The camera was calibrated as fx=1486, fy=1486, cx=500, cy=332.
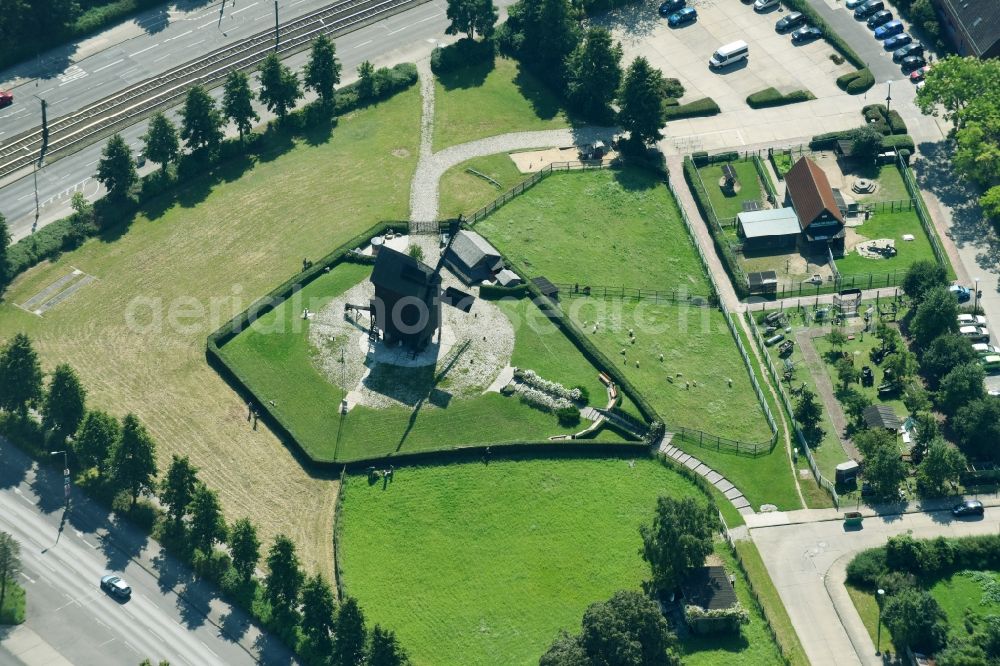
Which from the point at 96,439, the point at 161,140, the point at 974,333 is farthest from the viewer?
the point at 161,140

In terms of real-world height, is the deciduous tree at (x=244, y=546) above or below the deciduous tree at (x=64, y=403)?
below

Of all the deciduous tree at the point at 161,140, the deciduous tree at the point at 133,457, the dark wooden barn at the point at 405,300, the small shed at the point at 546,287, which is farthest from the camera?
the deciduous tree at the point at 161,140

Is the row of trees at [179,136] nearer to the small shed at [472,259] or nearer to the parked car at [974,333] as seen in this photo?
the small shed at [472,259]

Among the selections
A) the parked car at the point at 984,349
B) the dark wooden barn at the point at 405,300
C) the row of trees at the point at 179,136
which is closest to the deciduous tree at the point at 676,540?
the dark wooden barn at the point at 405,300

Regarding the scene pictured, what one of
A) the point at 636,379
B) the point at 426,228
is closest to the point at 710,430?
the point at 636,379

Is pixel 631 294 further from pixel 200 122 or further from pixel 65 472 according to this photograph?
pixel 65 472

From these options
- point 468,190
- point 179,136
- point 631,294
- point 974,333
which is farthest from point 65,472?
point 974,333


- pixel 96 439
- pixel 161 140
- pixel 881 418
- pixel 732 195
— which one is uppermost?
pixel 161 140

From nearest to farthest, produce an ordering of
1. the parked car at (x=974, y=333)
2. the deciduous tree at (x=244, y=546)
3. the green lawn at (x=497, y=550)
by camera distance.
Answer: the green lawn at (x=497, y=550), the deciduous tree at (x=244, y=546), the parked car at (x=974, y=333)
